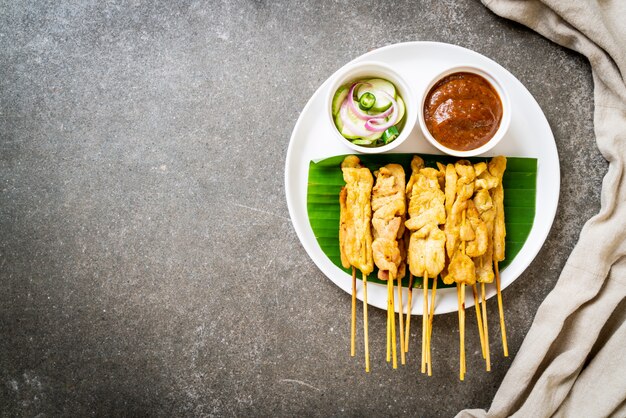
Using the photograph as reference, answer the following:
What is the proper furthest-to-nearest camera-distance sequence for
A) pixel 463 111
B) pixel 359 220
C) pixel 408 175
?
pixel 408 175 → pixel 359 220 → pixel 463 111

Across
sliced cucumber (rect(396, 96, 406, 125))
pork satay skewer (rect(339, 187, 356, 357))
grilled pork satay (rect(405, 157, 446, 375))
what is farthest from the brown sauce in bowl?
pork satay skewer (rect(339, 187, 356, 357))

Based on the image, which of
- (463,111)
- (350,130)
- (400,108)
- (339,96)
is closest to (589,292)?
(463,111)

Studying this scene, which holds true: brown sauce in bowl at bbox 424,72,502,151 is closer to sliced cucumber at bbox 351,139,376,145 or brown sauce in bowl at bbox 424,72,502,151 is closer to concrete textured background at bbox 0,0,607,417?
sliced cucumber at bbox 351,139,376,145

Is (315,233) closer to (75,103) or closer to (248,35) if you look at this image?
(248,35)

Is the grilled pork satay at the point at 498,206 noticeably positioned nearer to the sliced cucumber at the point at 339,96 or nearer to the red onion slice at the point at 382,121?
the red onion slice at the point at 382,121

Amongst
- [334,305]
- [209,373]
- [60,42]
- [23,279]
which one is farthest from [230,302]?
[60,42]

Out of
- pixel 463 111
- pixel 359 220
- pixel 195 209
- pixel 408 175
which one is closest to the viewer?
pixel 463 111

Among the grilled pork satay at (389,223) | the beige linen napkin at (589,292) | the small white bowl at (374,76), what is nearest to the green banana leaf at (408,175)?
the grilled pork satay at (389,223)

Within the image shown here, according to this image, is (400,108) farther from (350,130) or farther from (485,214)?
(485,214)
